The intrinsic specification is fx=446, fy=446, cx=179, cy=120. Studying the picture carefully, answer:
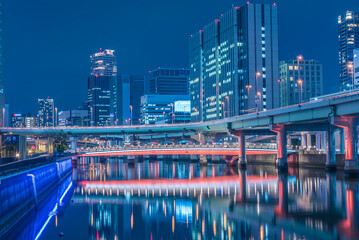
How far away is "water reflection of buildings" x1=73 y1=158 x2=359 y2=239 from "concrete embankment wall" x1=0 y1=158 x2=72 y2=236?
5359 mm

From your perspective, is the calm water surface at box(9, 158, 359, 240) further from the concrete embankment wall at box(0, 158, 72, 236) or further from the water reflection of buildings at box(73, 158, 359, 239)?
the concrete embankment wall at box(0, 158, 72, 236)

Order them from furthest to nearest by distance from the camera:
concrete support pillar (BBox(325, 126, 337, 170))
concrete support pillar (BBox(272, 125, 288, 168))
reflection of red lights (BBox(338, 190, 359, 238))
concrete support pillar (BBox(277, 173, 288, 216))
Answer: concrete support pillar (BBox(272, 125, 288, 168)) < concrete support pillar (BBox(325, 126, 337, 170)) < concrete support pillar (BBox(277, 173, 288, 216)) < reflection of red lights (BBox(338, 190, 359, 238))

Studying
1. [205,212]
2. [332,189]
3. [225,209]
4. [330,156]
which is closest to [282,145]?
[330,156]

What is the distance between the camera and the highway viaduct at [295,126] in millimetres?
67625

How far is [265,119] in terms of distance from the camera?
9112cm

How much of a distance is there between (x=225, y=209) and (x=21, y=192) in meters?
20.8

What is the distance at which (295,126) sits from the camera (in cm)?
9575

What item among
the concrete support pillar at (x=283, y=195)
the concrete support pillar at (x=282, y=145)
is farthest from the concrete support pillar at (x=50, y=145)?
the concrete support pillar at (x=283, y=195)

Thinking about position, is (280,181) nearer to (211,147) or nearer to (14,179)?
(211,147)

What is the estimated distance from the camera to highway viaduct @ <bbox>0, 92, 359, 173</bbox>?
67625mm

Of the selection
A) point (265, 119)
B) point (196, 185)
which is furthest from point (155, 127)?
point (196, 185)

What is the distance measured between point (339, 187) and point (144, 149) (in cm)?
6151

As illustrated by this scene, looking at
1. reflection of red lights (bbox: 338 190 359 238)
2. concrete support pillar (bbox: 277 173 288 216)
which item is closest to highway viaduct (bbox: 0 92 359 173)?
concrete support pillar (bbox: 277 173 288 216)

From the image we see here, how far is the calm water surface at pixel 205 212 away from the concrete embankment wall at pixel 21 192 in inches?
52.6
